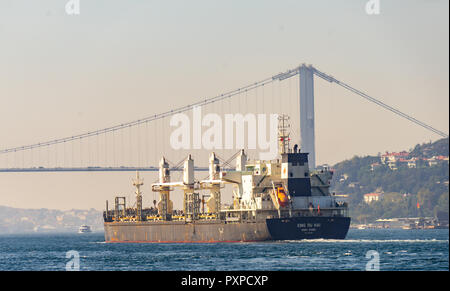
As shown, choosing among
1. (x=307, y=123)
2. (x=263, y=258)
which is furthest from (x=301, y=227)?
(x=307, y=123)

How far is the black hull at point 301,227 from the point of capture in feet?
335

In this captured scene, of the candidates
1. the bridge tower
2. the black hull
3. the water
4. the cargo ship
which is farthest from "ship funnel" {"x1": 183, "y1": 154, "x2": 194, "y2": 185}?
the bridge tower

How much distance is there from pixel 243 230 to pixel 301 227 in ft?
24.0

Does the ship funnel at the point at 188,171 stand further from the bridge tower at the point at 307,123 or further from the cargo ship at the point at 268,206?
the bridge tower at the point at 307,123

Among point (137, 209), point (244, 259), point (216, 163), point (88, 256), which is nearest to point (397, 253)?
point (244, 259)

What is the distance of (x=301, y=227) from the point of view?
102250 mm

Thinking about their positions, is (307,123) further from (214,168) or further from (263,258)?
(263,258)

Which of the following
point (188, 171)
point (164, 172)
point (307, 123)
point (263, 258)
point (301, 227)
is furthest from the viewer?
point (307, 123)

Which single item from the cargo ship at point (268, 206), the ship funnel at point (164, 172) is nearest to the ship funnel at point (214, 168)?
the cargo ship at point (268, 206)

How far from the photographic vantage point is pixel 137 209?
138125mm

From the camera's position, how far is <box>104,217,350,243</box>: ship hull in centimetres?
10225
